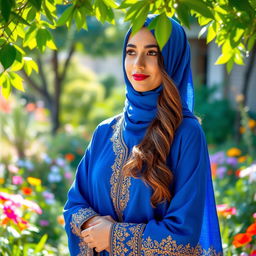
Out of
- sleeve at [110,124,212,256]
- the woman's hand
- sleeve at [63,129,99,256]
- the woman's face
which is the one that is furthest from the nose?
the woman's hand

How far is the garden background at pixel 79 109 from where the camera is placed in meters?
2.14

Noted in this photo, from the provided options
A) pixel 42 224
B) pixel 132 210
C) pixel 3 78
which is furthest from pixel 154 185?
pixel 42 224

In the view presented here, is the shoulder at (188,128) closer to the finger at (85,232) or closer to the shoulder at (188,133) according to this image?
the shoulder at (188,133)

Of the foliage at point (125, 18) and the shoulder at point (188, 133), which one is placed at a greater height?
the foliage at point (125, 18)

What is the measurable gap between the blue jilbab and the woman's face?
0.03 m

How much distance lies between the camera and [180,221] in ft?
7.04

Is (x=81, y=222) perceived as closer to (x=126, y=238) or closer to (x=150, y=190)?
(x=126, y=238)

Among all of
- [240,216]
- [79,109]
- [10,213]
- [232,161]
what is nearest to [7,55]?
[10,213]

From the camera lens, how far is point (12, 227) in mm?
3416

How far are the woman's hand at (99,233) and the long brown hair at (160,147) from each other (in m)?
0.21

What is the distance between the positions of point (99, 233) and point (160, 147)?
0.43 metres

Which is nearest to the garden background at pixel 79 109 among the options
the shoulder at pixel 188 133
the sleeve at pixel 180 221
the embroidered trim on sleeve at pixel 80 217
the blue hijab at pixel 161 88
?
the blue hijab at pixel 161 88

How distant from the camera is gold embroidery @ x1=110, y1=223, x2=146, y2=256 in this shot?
2209 millimetres

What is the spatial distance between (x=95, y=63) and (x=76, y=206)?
24623 mm
